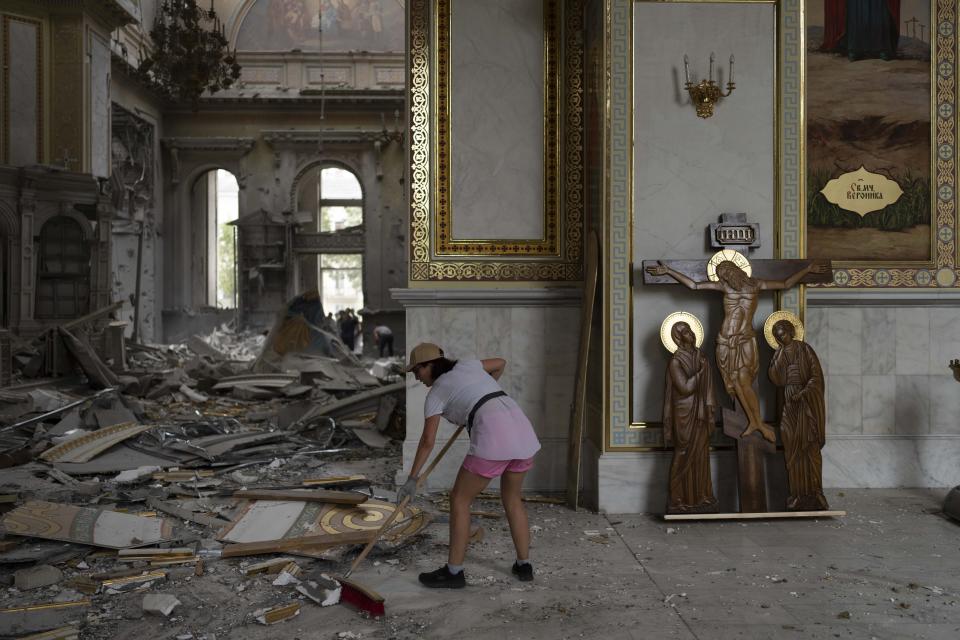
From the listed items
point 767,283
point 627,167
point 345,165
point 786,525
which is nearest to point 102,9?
point 345,165

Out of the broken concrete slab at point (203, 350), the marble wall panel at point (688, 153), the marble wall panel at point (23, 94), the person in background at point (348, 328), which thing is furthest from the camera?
the person in background at point (348, 328)

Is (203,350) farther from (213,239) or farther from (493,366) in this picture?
(493,366)

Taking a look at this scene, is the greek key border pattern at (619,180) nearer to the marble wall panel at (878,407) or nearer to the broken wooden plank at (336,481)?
the marble wall panel at (878,407)

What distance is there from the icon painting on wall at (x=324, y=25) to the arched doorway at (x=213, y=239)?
4.48 meters

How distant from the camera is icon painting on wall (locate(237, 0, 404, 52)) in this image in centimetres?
2542

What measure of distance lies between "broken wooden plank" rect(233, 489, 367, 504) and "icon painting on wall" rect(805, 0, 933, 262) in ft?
15.3

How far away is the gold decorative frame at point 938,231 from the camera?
7.30 m

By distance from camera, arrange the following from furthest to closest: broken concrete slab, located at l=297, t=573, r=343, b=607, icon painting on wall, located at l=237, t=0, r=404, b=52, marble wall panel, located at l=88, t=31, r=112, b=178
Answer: icon painting on wall, located at l=237, t=0, r=404, b=52 → marble wall panel, located at l=88, t=31, r=112, b=178 → broken concrete slab, located at l=297, t=573, r=343, b=607

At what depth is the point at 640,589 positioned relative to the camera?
187 inches

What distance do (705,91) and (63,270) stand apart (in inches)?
543

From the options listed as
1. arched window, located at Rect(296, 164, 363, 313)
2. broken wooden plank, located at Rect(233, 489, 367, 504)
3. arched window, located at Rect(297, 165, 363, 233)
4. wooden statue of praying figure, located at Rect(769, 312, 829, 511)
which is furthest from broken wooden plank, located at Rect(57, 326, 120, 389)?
arched window, located at Rect(297, 165, 363, 233)

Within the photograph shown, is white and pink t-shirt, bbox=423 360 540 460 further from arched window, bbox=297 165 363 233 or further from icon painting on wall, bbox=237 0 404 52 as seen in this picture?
arched window, bbox=297 165 363 233

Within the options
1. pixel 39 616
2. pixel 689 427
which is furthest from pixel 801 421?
pixel 39 616

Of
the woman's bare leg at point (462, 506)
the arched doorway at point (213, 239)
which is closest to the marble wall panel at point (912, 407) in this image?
the woman's bare leg at point (462, 506)
